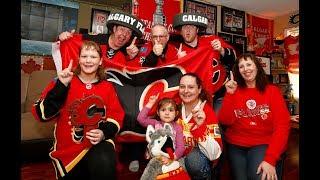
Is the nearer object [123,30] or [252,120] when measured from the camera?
[252,120]

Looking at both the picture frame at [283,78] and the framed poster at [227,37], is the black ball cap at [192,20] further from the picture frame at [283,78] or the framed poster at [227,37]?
the picture frame at [283,78]

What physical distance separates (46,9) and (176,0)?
202 centimetres

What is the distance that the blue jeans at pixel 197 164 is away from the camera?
1.70 meters

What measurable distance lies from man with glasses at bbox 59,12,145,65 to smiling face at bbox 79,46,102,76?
19.5 inches

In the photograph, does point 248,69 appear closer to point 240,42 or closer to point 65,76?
point 65,76

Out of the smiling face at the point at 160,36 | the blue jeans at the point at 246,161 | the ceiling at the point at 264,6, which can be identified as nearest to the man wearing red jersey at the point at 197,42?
the smiling face at the point at 160,36

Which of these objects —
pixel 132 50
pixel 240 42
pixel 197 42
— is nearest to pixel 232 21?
pixel 240 42

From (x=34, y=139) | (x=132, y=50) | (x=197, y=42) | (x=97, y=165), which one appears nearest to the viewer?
(x=97, y=165)

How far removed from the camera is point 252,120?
73.4 inches

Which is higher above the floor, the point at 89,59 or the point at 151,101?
the point at 89,59

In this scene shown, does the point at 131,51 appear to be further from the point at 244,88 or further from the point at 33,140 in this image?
the point at 33,140

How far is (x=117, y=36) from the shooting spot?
2.28 m

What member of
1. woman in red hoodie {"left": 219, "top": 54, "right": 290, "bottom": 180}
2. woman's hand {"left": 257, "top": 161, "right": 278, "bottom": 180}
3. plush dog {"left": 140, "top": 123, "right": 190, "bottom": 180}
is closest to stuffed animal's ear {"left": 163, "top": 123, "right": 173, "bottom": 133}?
plush dog {"left": 140, "top": 123, "right": 190, "bottom": 180}

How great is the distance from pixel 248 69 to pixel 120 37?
1015 millimetres
